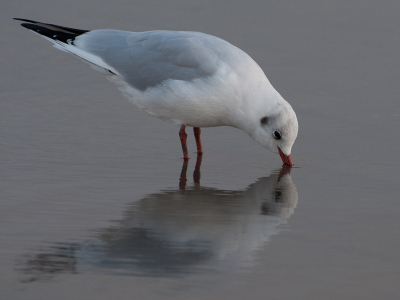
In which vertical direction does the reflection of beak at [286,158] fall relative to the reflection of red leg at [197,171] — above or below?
above

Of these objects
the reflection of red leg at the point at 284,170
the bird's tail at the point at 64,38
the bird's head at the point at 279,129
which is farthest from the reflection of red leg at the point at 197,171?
A: the bird's tail at the point at 64,38

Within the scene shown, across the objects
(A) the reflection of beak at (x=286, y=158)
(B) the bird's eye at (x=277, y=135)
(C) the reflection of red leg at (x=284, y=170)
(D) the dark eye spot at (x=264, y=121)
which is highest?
(D) the dark eye spot at (x=264, y=121)

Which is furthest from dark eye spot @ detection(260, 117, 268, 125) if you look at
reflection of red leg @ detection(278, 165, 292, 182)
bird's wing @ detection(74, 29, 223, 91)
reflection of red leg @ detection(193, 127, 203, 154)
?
reflection of red leg @ detection(193, 127, 203, 154)

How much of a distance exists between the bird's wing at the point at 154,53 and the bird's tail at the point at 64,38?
2.2 inches

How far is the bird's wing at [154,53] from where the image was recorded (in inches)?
243

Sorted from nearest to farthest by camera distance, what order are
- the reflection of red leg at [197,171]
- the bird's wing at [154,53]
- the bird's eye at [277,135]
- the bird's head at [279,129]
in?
the reflection of red leg at [197,171] → the bird's head at [279,129] → the bird's eye at [277,135] → the bird's wing at [154,53]

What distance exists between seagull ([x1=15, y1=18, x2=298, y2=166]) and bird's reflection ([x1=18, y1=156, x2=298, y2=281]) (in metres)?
0.75

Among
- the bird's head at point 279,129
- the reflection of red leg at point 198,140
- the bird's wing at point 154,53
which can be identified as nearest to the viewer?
the bird's head at point 279,129

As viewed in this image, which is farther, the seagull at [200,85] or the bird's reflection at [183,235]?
the seagull at [200,85]

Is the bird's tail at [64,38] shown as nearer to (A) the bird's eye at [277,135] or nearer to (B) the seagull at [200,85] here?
(B) the seagull at [200,85]

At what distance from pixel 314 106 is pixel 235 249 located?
178 inches

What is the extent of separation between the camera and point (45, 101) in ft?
27.0

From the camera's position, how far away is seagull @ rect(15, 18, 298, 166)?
19.5ft

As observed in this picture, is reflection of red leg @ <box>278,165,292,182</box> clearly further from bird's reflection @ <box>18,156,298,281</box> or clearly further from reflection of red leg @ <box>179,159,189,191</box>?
reflection of red leg @ <box>179,159,189,191</box>
